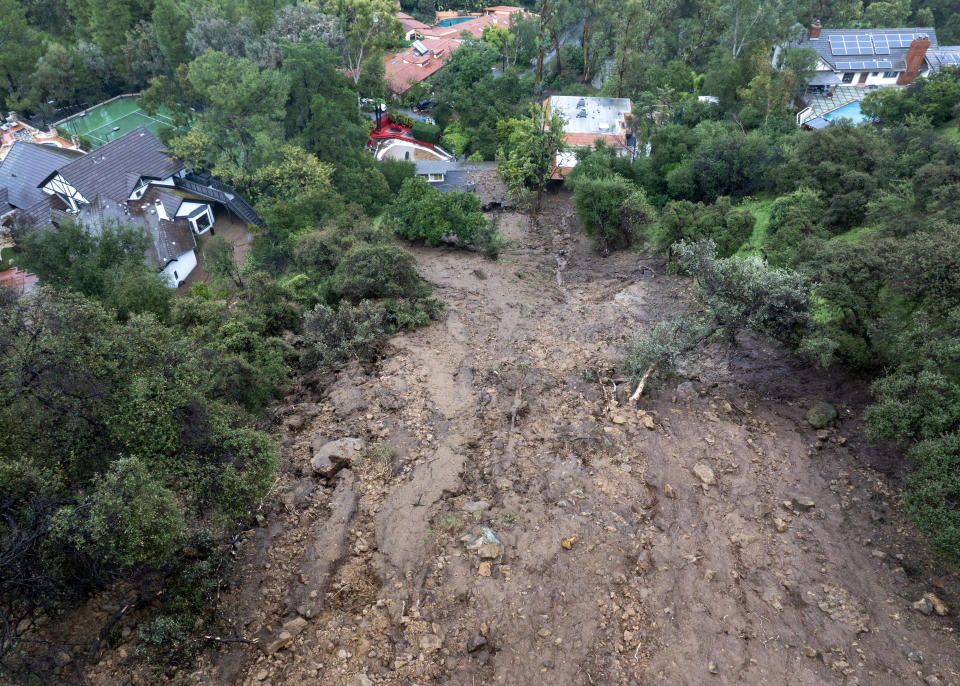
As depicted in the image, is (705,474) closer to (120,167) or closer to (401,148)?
(401,148)

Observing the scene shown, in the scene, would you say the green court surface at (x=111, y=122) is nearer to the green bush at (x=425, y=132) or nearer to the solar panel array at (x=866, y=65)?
the green bush at (x=425, y=132)

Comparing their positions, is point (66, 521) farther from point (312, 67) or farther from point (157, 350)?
point (312, 67)

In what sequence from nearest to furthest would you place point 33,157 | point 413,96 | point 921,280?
point 921,280, point 33,157, point 413,96

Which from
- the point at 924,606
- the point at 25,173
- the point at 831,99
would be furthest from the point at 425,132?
the point at 924,606

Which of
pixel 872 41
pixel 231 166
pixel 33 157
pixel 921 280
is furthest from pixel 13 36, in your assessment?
pixel 872 41

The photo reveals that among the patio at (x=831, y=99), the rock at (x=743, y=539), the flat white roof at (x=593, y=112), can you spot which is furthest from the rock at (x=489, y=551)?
the patio at (x=831, y=99)

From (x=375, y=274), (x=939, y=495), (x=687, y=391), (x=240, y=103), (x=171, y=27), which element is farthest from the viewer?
(x=171, y=27)
